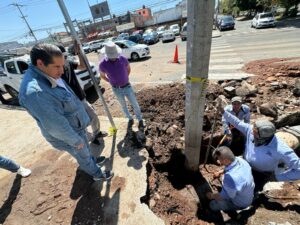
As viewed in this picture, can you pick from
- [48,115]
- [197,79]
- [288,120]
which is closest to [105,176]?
[48,115]

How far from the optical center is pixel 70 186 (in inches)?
128

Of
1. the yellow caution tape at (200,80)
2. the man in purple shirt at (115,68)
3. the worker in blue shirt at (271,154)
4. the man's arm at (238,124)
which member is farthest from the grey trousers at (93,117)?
the worker in blue shirt at (271,154)

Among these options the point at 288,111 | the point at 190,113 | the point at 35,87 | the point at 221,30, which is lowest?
the point at 221,30

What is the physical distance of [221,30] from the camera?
81.2 feet

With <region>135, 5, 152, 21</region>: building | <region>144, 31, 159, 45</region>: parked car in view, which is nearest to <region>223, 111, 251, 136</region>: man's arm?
<region>144, 31, 159, 45</region>: parked car

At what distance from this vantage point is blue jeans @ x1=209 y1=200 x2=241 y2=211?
10.2 ft

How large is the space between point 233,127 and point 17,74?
25.5 ft

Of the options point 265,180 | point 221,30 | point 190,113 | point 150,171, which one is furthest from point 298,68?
point 221,30

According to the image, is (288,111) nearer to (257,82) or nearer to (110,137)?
(257,82)

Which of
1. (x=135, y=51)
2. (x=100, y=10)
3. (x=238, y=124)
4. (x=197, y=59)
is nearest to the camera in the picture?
(x=197, y=59)

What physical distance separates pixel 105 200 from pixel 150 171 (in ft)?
2.99

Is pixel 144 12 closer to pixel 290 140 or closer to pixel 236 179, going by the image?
pixel 290 140

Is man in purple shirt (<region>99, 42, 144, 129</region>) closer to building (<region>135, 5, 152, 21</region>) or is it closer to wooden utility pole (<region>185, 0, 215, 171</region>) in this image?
wooden utility pole (<region>185, 0, 215, 171</region>)

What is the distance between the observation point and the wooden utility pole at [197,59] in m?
1.99
